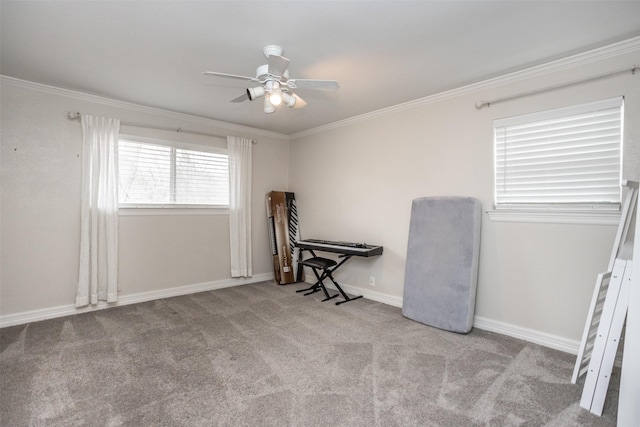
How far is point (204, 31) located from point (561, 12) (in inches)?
92.7

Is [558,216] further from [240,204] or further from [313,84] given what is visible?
[240,204]

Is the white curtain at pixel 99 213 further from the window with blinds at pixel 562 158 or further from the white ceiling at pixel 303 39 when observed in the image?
the window with blinds at pixel 562 158

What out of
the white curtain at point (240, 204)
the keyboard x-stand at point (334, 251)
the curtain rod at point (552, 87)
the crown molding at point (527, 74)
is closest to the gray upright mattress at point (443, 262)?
the keyboard x-stand at point (334, 251)

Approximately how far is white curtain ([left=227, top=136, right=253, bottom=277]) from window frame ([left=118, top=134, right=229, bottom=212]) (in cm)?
14

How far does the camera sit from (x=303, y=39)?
2279 mm

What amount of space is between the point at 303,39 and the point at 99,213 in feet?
9.80

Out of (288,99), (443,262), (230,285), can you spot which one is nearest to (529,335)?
(443,262)

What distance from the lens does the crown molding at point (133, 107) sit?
312 cm

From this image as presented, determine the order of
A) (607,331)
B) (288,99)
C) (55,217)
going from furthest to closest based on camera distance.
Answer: (55,217), (288,99), (607,331)

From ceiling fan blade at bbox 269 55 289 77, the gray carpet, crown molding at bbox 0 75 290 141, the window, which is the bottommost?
the gray carpet

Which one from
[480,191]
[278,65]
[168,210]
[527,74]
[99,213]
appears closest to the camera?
[278,65]

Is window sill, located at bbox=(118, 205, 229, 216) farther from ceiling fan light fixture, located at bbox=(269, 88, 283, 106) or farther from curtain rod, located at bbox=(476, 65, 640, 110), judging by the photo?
curtain rod, located at bbox=(476, 65, 640, 110)

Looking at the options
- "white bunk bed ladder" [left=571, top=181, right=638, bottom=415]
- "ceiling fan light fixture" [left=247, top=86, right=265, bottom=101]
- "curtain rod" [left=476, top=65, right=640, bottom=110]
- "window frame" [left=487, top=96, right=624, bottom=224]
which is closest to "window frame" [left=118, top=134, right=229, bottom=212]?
"ceiling fan light fixture" [left=247, top=86, right=265, bottom=101]

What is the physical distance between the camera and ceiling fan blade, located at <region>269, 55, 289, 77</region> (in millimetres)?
2104
